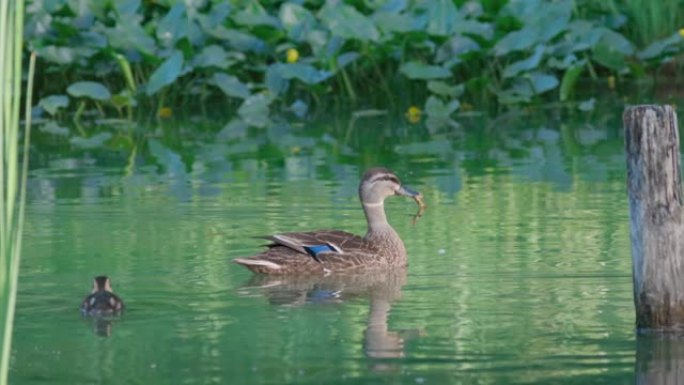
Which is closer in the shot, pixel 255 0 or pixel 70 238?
pixel 70 238

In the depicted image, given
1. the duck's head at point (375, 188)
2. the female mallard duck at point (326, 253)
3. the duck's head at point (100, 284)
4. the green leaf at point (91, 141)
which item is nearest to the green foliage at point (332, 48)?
the green leaf at point (91, 141)

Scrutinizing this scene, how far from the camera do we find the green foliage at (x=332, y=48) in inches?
616

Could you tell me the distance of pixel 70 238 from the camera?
959 centimetres

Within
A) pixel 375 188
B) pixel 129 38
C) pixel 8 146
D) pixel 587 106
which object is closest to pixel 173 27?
pixel 129 38

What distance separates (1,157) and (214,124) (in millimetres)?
12203

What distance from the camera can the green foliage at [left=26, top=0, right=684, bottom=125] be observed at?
51.4 ft

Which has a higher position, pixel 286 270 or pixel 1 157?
pixel 1 157

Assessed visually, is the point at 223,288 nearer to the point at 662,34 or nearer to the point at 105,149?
the point at 105,149

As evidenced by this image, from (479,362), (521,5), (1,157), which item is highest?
(521,5)

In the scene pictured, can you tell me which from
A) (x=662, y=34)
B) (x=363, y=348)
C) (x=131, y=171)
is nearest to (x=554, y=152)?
(x=131, y=171)

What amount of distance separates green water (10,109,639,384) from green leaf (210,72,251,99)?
1710 mm

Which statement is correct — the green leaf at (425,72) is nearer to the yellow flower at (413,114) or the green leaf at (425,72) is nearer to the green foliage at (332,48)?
the green foliage at (332,48)

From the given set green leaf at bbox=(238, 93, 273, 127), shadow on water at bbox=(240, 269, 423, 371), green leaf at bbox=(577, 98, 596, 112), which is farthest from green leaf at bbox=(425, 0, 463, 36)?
shadow on water at bbox=(240, 269, 423, 371)

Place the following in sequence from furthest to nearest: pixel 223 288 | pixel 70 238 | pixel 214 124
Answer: pixel 214 124, pixel 70 238, pixel 223 288
